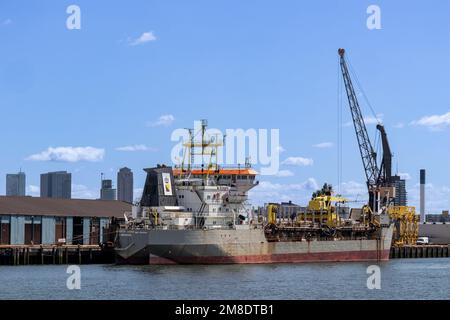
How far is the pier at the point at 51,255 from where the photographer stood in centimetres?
6675

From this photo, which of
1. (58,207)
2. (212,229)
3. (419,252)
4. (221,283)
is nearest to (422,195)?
(419,252)

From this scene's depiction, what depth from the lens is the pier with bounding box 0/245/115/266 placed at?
66.8 m

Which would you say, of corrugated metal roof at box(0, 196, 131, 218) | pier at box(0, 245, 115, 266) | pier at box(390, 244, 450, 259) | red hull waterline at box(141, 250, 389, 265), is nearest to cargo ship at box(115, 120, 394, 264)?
red hull waterline at box(141, 250, 389, 265)

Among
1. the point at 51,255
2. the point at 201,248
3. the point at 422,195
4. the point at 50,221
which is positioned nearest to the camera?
the point at 201,248

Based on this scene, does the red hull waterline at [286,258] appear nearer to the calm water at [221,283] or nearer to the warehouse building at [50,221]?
the calm water at [221,283]

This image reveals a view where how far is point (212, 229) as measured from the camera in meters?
59.0

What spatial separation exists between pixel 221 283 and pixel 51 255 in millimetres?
27528

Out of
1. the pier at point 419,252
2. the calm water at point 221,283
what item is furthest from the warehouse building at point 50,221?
the pier at point 419,252

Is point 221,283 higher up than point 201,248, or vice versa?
point 201,248

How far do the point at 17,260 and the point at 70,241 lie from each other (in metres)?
13.0

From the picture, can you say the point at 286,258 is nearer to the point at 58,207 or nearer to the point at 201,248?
the point at 201,248
